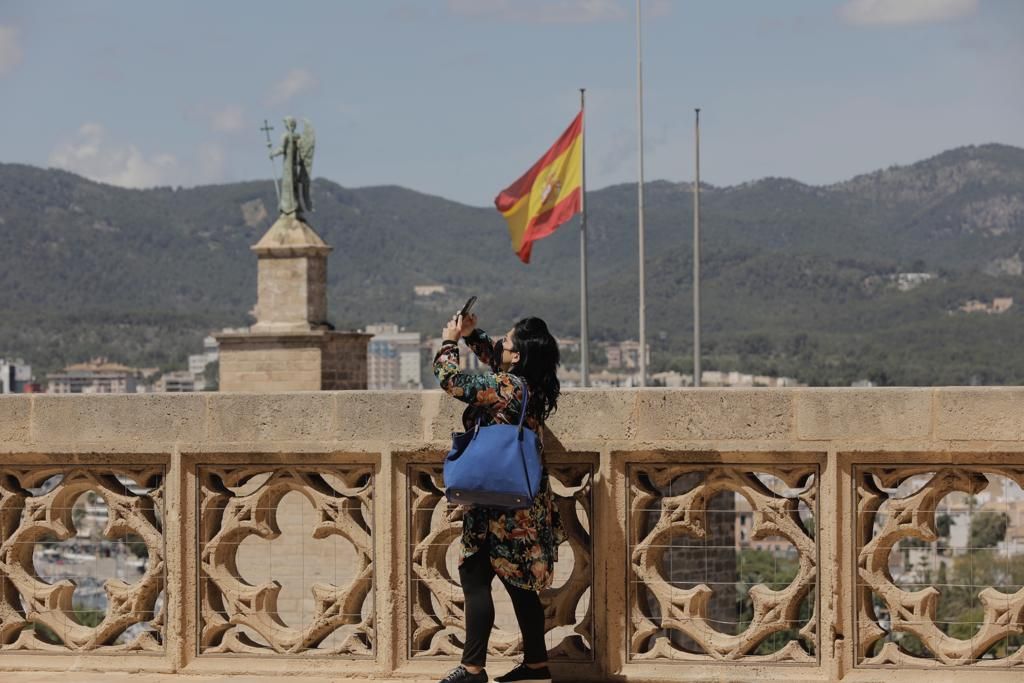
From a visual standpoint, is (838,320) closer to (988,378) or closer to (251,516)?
(988,378)

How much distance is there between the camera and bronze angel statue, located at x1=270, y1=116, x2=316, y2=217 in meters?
45.7

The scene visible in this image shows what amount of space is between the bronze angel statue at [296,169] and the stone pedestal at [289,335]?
1.90ft

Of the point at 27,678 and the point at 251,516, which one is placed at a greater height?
the point at 251,516

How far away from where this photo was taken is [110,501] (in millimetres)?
6750

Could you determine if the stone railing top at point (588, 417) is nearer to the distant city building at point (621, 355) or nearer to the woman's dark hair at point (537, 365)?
the woman's dark hair at point (537, 365)

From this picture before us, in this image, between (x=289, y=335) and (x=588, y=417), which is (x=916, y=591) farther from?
(x=289, y=335)

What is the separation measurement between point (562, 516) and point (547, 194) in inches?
1102

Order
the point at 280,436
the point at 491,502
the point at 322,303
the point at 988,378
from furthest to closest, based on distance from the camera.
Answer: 1. the point at 988,378
2. the point at 322,303
3. the point at 280,436
4. the point at 491,502

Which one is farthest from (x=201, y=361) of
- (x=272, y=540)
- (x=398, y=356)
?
(x=272, y=540)

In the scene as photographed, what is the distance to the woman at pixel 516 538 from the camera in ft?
19.7

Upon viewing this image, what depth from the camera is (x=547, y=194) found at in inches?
1348

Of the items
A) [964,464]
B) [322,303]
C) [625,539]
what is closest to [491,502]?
[625,539]

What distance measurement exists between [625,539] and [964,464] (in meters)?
1.28

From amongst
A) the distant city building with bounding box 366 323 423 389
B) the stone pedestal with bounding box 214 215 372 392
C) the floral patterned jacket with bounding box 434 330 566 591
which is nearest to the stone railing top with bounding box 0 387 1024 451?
the floral patterned jacket with bounding box 434 330 566 591
